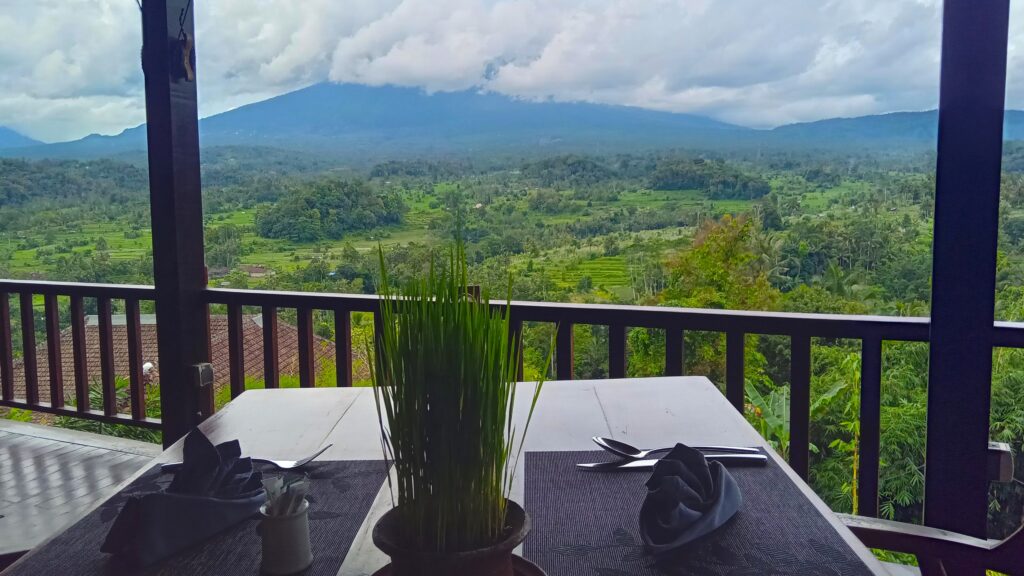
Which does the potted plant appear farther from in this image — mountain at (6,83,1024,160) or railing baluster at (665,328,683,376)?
mountain at (6,83,1024,160)

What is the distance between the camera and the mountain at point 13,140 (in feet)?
17.5

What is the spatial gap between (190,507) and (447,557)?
0.48m

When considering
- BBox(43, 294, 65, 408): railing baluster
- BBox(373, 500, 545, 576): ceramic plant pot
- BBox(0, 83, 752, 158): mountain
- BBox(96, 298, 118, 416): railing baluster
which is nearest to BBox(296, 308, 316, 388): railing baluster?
BBox(96, 298, 118, 416): railing baluster

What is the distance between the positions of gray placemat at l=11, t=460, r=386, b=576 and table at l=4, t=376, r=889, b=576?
6 cm

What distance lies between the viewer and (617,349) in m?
2.67

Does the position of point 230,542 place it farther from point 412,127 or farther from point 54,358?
point 412,127

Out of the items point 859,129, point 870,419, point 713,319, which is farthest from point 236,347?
point 859,129

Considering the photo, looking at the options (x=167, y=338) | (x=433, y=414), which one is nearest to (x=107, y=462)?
(x=167, y=338)

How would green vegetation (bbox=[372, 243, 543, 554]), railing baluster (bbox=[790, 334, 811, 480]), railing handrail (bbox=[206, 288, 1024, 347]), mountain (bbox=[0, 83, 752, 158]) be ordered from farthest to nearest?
mountain (bbox=[0, 83, 752, 158]), railing baluster (bbox=[790, 334, 811, 480]), railing handrail (bbox=[206, 288, 1024, 347]), green vegetation (bbox=[372, 243, 543, 554])

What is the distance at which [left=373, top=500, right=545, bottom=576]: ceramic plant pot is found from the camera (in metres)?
0.71

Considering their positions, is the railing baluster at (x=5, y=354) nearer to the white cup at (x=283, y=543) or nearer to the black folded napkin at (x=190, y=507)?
the black folded napkin at (x=190, y=507)

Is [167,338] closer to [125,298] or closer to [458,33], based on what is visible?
[125,298]

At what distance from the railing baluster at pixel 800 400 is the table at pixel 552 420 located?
0.68 meters

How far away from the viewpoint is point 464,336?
69cm
